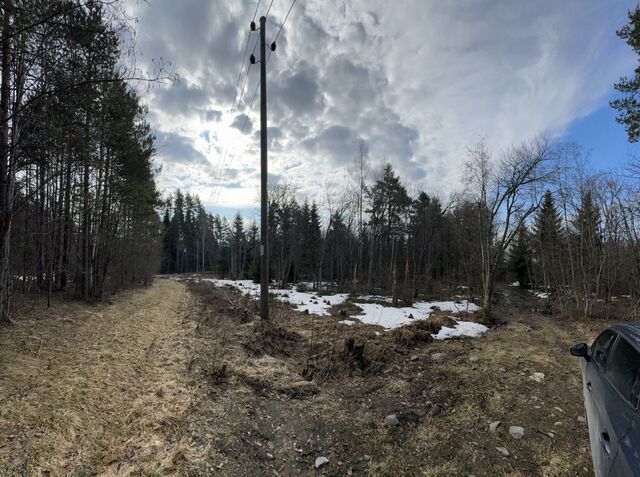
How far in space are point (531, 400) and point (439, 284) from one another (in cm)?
3442

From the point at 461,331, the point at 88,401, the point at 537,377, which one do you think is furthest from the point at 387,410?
the point at 461,331

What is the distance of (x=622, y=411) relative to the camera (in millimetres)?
2596

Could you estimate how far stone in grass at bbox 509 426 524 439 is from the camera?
172 inches

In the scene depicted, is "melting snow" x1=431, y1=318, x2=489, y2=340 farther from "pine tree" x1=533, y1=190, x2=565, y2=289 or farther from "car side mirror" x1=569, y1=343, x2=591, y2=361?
"pine tree" x1=533, y1=190, x2=565, y2=289

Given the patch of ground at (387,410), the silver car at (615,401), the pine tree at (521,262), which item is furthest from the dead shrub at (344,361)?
the pine tree at (521,262)

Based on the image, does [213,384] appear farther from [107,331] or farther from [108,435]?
[107,331]

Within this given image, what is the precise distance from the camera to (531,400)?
543 centimetres

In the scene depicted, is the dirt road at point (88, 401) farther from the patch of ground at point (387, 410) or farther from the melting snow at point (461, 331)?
the melting snow at point (461, 331)

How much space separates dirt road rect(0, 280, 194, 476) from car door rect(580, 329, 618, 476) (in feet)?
12.8

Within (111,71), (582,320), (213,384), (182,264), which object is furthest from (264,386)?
(182,264)

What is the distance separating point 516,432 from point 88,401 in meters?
5.88

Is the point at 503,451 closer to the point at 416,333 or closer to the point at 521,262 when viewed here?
the point at 416,333

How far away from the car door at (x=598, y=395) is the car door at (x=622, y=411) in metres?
0.05

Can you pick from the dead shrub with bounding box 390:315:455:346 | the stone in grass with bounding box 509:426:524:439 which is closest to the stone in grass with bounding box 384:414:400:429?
the stone in grass with bounding box 509:426:524:439
